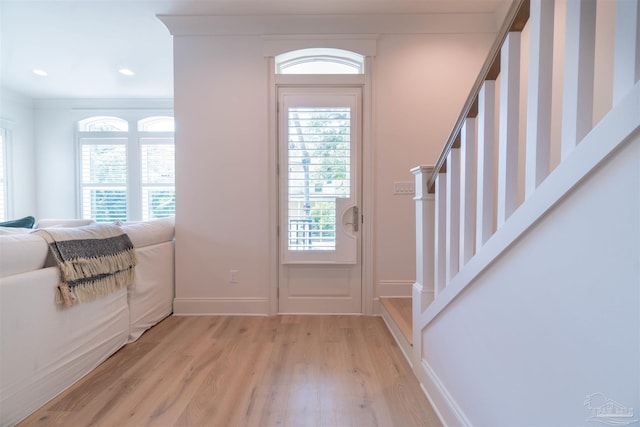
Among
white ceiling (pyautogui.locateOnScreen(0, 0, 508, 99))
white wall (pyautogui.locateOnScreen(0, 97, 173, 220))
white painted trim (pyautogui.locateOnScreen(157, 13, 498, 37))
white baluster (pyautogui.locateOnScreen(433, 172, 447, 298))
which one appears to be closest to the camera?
white baluster (pyautogui.locateOnScreen(433, 172, 447, 298))

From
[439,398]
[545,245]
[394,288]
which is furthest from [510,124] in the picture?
[394,288]

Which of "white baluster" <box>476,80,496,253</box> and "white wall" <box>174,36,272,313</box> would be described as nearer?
"white baluster" <box>476,80,496,253</box>

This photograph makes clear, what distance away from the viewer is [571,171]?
0.67 metres

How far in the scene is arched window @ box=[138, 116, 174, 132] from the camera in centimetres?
496

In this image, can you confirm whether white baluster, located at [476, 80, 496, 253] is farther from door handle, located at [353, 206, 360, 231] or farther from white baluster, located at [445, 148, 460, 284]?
door handle, located at [353, 206, 360, 231]

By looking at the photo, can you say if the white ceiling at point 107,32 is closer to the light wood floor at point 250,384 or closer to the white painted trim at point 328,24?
the white painted trim at point 328,24

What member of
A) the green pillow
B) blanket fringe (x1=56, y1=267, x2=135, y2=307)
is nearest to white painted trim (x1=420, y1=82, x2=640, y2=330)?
blanket fringe (x1=56, y1=267, x2=135, y2=307)

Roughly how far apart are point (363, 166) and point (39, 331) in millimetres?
2436

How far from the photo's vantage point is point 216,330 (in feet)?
7.84

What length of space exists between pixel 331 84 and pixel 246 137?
3.08 feet

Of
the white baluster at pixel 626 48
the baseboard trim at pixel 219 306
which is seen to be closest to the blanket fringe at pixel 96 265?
the baseboard trim at pixel 219 306

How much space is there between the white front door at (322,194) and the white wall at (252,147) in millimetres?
162

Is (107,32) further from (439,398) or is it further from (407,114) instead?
(439,398)

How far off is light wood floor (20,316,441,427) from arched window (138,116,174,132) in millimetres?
3863
